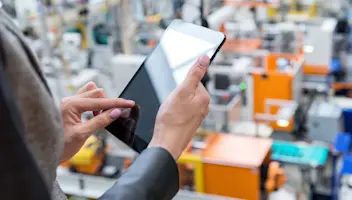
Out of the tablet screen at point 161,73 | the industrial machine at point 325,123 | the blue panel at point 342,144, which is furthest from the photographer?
the industrial machine at point 325,123

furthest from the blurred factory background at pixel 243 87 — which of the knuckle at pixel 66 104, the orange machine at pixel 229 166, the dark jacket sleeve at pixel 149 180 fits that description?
the dark jacket sleeve at pixel 149 180

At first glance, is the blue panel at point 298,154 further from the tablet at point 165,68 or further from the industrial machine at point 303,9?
the industrial machine at point 303,9

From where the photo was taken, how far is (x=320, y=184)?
19.1 feet

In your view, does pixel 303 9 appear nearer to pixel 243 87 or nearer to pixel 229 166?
pixel 243 87

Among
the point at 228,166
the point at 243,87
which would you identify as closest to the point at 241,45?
the point at 243,87

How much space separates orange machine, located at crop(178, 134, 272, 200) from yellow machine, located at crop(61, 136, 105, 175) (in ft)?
4.12

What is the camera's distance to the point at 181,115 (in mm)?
900

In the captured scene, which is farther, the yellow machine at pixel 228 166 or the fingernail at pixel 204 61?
the yellow machine at pixel 228 166

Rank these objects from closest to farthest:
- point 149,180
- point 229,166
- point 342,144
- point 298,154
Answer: point 149,180 → point 229,166 → point 298,154 → point 342,144

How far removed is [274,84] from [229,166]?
11.3ft

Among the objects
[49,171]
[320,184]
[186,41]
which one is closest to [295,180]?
[320,184]

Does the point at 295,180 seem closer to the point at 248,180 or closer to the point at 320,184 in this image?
the point at 320,184

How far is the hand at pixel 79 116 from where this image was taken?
3.67ft

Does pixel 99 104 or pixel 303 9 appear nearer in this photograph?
pixel 99 104
